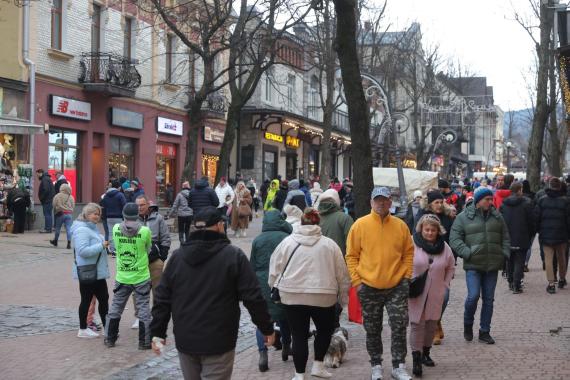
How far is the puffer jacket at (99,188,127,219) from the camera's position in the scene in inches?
653

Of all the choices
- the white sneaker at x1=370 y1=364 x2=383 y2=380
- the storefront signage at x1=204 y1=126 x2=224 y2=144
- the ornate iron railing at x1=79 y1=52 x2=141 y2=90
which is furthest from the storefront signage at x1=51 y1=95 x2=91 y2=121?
the white sneaker at x1=370 y1=364 x2=383 y2=380

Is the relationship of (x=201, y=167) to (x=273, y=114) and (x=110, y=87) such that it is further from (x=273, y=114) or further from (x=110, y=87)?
(x=110, y=87)

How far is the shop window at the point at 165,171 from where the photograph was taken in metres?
32.1

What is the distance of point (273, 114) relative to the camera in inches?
1538

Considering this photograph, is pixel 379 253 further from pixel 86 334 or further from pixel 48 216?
pixel 48 216

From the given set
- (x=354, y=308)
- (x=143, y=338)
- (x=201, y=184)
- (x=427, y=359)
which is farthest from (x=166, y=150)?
(x=427, y=359)

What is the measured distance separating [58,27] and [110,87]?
2.44m

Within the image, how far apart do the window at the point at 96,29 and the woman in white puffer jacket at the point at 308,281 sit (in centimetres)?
2132

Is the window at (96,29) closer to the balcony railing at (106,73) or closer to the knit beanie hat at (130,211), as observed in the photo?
the balcony railing at (106,73)

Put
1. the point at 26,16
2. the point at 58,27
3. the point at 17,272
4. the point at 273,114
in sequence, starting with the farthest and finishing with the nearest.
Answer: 1. the point at 273,114
2. the point at 58,27
3. the point at 26,16
4. the point at 17,272

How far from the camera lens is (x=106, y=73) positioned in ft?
86.0

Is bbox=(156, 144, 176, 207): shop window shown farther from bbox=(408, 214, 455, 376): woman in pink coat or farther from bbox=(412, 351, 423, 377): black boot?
bbox=(412, 351, 423, 377): black boot

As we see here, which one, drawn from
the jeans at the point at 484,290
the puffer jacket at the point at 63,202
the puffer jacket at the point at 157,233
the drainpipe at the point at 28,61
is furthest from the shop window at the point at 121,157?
the jeans at the point at 484,290

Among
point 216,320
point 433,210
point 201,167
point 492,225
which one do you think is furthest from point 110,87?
point 216,320
